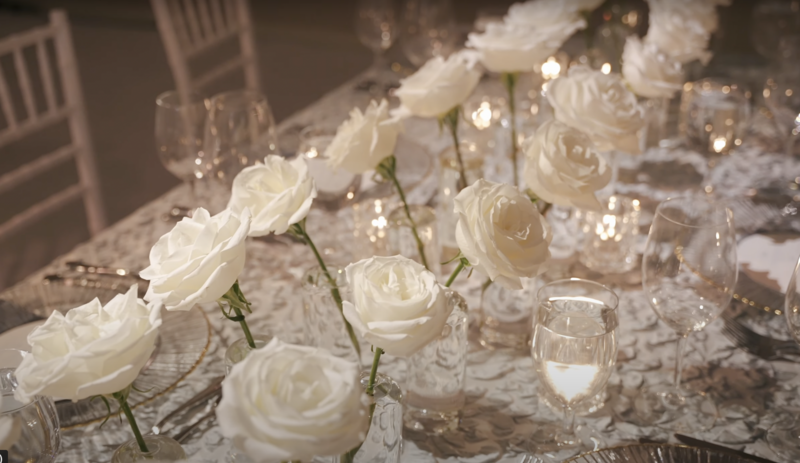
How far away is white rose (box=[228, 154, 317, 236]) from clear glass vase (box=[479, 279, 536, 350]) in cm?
39

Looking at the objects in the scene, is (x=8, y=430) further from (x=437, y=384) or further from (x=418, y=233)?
(x=418, y=233)

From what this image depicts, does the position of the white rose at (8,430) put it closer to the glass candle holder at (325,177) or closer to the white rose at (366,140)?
the white rose at (366,140)

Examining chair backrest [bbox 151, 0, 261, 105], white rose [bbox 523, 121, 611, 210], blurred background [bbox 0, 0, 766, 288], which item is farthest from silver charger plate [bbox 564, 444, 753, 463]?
chair backrest [bbox 151, 0, 261, 105]

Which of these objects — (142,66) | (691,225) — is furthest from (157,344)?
(142,66)

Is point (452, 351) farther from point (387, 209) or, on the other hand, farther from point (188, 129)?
point (188, 129)

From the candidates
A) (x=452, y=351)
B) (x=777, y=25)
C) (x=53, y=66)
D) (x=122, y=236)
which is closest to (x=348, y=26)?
(x=53, y=66)

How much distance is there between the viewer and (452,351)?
825mm

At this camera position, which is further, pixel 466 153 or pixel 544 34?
pixel 466 153

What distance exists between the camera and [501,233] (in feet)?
2.08

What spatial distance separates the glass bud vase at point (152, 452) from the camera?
2.06 ft

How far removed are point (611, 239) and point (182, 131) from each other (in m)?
0.71

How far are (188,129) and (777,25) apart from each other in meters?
1.54

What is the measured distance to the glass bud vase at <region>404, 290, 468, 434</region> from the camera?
827mm

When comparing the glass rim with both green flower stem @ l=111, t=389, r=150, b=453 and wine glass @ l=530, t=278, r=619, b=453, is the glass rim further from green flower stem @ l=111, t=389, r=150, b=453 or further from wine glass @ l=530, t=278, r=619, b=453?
green flower stem @ l=111, t=389, r=150, b=453
